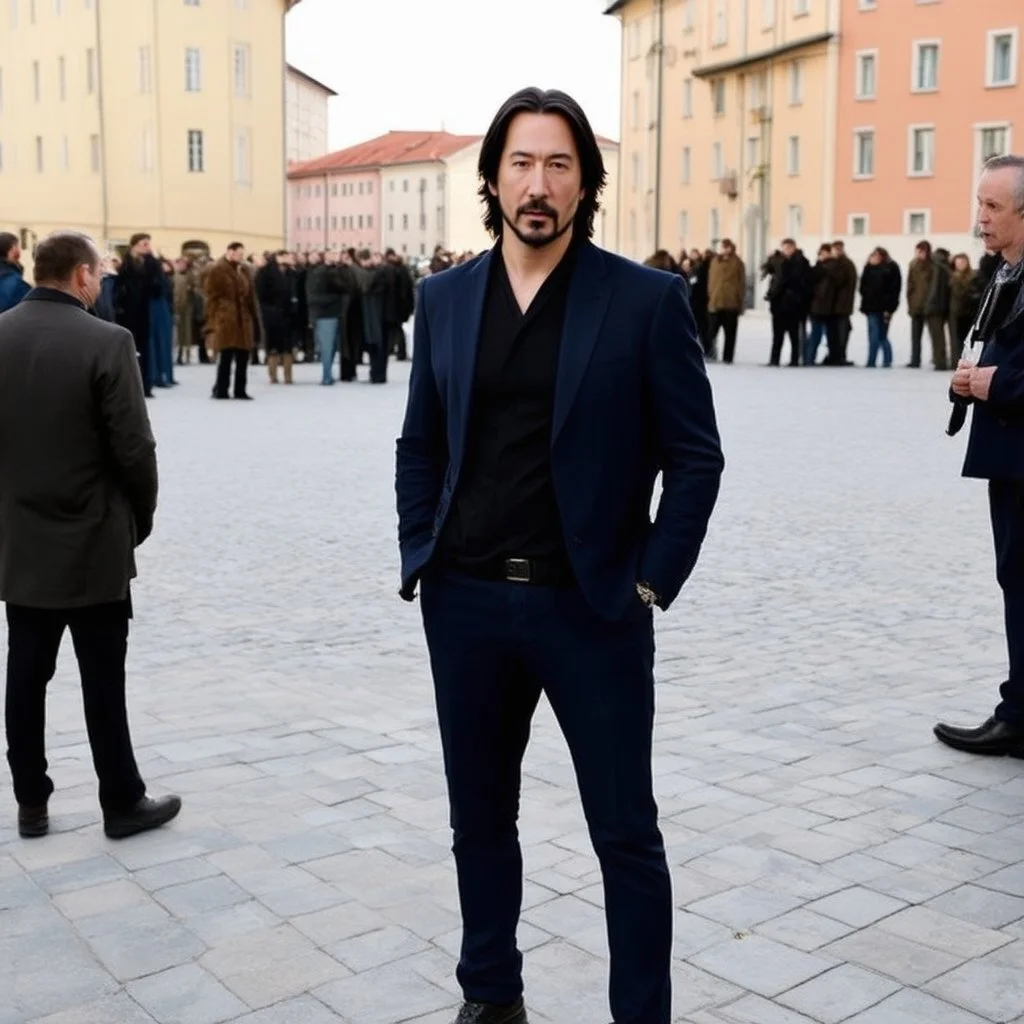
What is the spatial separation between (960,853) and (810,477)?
8844 mm

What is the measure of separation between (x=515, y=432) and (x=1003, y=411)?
283 cm

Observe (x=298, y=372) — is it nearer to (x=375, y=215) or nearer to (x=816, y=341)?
(x=816, y=341)

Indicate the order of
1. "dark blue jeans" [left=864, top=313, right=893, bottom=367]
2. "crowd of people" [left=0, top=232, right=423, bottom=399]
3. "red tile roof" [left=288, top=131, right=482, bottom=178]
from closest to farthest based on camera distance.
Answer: "crowd of people" [left=0, top=232, right=423, bottom=399], "dark blue jeans" [left=864, top=313, right=893, bottom=367], "red tile roof" [left=288, top=131, right=482, bottom=178]

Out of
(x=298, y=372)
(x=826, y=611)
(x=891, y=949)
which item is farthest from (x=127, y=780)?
(x=298, y=372)

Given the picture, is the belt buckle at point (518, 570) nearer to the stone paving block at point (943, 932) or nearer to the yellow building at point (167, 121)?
the stone paving block at point (943, 932)

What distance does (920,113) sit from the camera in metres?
60.6

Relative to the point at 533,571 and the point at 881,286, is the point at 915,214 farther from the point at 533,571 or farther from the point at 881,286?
the point at 533,571

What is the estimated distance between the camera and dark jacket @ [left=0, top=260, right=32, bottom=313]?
42.2 ft

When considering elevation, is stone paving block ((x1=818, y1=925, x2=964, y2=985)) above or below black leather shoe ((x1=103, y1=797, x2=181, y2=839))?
below

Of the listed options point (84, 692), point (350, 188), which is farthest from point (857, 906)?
point (350, 188)

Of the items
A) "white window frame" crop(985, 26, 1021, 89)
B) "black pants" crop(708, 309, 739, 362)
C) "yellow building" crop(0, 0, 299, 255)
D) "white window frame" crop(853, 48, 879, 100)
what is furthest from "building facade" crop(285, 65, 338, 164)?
"black pants" crop(708, 309, 739, 362)

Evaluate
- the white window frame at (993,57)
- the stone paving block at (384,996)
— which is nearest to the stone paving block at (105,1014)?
the stone paving block at (384,996)

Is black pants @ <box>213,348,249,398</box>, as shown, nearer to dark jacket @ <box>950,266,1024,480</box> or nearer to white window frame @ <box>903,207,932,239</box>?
dark jacket @ <box>950,266,1024,480</box>

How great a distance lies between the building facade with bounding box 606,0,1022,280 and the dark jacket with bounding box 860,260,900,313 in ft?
99.2
